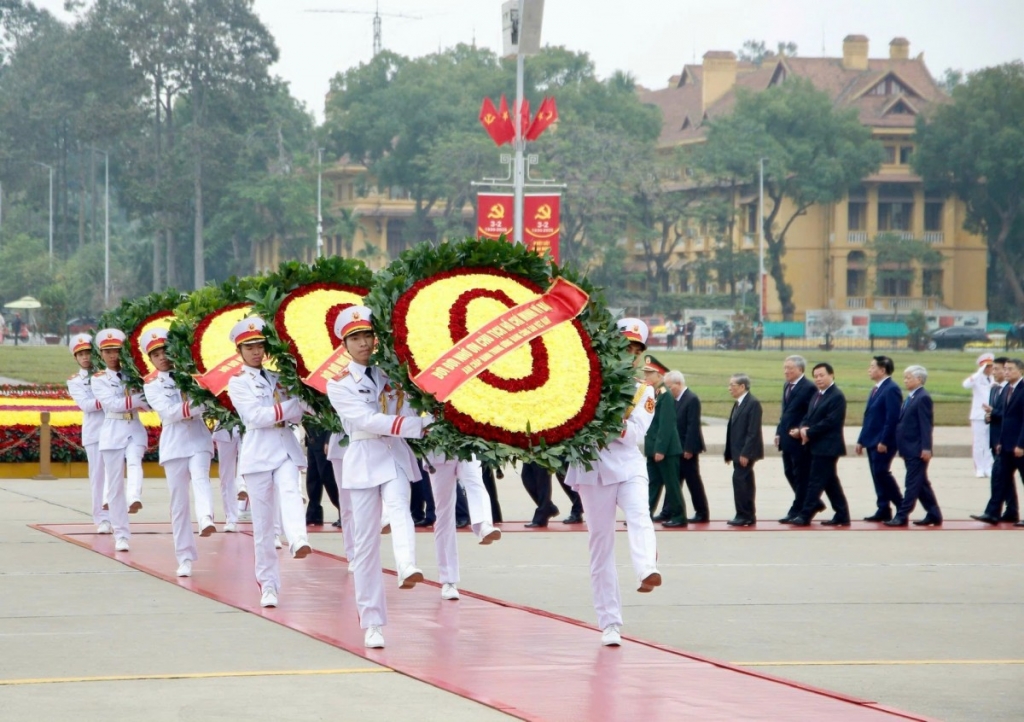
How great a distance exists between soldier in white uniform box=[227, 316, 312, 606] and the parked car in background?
203 feet

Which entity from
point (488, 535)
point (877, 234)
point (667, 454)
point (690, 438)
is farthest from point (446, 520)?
point (877, 234)

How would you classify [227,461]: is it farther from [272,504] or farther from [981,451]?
[981,451]

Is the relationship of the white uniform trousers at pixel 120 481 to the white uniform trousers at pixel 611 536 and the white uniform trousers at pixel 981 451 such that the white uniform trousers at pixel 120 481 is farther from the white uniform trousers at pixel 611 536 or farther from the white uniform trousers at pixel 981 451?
the white uniform trousers at pixel 981 451

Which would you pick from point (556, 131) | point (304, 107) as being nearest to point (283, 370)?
point (556, 131)

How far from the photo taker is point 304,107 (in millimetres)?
100062

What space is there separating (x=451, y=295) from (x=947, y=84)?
364 feet

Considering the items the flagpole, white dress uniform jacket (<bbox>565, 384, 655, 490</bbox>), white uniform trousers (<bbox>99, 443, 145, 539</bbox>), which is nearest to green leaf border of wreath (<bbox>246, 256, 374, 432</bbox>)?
white dress uniform jacket (<bbox>565, 384, 655, 490</bbox>)

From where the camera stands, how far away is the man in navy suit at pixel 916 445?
14.9m

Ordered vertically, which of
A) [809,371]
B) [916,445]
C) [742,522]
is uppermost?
[916,445]

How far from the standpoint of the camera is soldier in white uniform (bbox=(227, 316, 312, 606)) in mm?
9727

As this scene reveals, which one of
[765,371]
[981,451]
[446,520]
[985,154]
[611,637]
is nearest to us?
[611,637]

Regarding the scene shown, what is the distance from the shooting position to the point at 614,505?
28.4 ft

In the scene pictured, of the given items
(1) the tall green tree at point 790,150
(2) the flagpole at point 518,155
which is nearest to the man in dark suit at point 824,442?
(2) the flagpole at point 518,155

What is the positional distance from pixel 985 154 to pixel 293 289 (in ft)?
218
